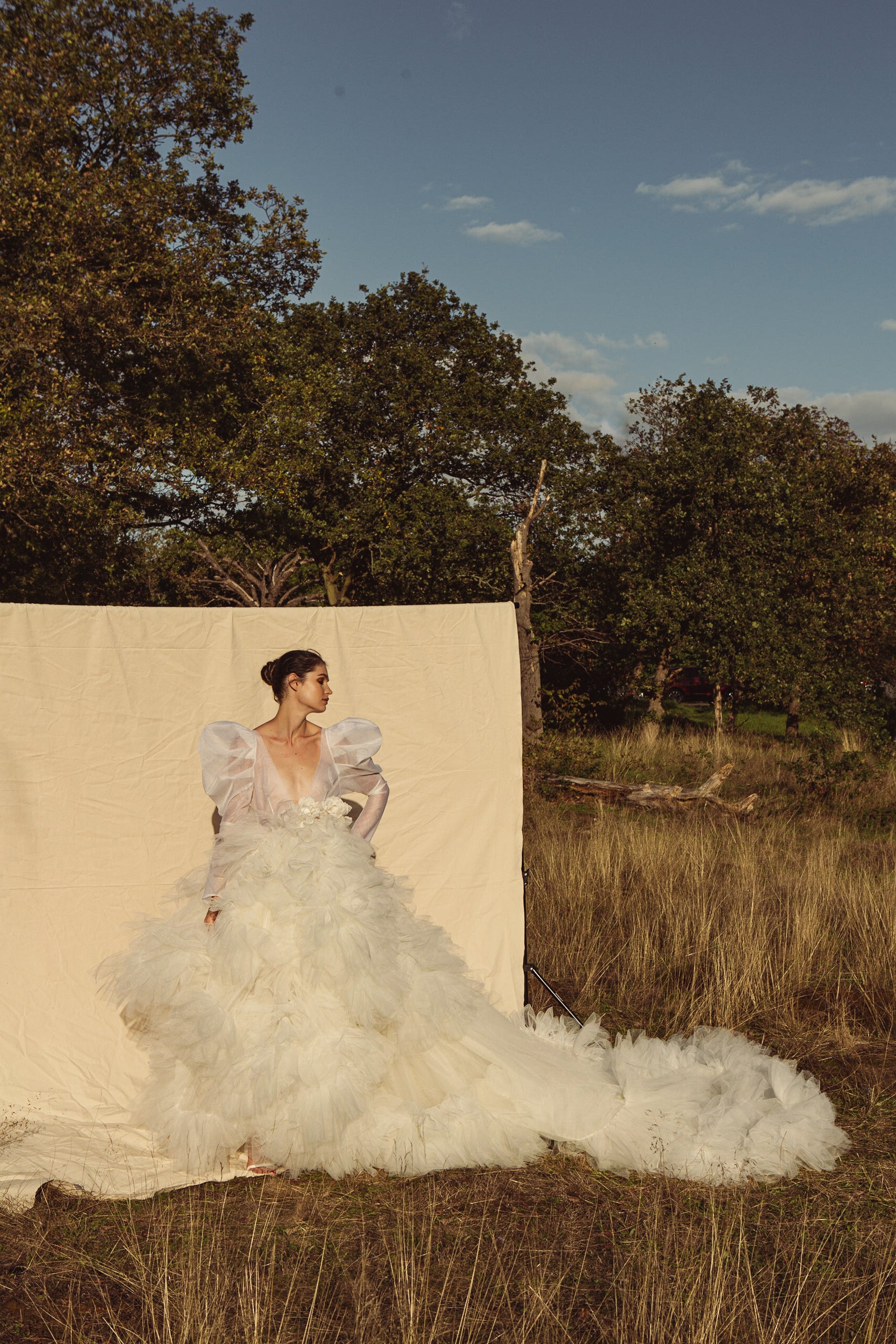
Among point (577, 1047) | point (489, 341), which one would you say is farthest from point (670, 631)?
point (577, 1047)

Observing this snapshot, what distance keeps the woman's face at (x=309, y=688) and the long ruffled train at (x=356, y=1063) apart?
0.39m

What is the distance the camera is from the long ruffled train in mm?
2938

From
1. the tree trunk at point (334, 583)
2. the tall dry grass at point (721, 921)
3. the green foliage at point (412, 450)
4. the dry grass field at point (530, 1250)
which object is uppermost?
the green foliage at point (412, 450)

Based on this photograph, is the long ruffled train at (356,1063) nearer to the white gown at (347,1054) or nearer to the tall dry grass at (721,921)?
the white gown at (347,1054)

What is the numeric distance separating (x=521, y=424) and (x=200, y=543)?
4929 mm

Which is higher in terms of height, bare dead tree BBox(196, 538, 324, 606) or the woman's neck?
bare dead tree BBox(196, 538, 324, 606)

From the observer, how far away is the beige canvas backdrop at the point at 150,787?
12.2 feet

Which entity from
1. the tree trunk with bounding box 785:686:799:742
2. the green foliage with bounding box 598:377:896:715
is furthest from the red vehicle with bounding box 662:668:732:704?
the green foliage with bounding box 598:377:896:715

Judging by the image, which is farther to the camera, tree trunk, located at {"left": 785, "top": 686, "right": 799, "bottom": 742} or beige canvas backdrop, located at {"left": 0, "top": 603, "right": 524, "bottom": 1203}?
tree trunk, located at {"left": 785, "top": 686, "right": 799, "bottom": 742}

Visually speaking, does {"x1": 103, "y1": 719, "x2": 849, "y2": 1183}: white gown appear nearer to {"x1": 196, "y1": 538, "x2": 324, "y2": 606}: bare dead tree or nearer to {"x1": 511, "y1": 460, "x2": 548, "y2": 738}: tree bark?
{"x1": 511, "y1": 460, "x2": 548, "y2": 738}: tree bark

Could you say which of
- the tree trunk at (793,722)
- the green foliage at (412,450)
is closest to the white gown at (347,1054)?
the green foliage at (412,450)

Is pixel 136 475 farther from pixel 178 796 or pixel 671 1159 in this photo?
pixel 671 1159

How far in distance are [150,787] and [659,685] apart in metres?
10.9

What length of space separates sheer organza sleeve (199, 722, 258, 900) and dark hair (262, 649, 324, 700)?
211 millimetres
